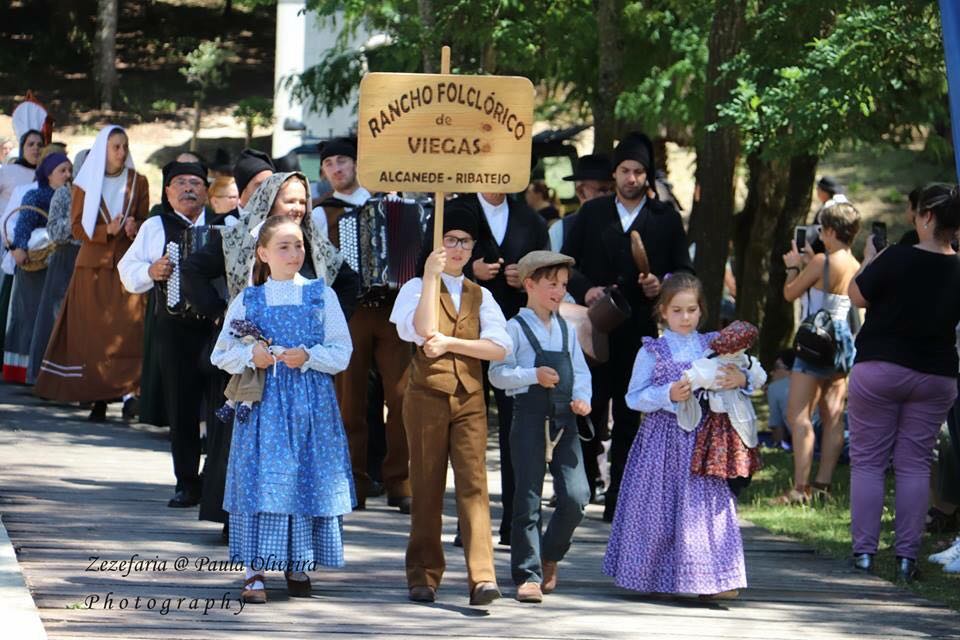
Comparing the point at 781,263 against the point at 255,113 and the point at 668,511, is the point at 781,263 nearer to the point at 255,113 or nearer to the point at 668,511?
the point at 668,511

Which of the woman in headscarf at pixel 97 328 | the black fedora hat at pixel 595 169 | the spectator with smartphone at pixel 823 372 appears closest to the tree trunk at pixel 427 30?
the woman in headscarf at pixel 97 328

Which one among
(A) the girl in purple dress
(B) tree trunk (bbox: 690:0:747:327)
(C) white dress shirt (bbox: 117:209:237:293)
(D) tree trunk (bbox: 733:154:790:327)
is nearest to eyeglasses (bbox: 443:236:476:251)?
(A) the girl in purple dress

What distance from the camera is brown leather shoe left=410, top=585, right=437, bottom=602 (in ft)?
25.5

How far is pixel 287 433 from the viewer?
7.63 metres

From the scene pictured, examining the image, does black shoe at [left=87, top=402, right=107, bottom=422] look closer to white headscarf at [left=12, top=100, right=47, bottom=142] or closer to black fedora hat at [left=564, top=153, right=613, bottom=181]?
white headscarf at [left=12, top=100, right=47, bottom=142]

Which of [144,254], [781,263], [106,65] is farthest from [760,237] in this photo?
[106,65]

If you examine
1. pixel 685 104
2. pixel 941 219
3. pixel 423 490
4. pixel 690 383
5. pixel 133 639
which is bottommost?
pixel 133 639

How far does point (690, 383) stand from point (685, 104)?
38.6ft

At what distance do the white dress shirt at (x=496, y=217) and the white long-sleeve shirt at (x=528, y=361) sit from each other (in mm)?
1659

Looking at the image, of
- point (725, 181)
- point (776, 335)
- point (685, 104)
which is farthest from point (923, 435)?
point (685, 104)

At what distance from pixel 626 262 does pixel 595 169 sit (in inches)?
59.2

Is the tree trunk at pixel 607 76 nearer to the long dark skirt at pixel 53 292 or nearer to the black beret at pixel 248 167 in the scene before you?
the long dark skirt at pixel 53 292

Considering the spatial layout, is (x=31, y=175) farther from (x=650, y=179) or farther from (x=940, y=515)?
(x=940, y=515)

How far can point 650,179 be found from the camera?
10.3 m
